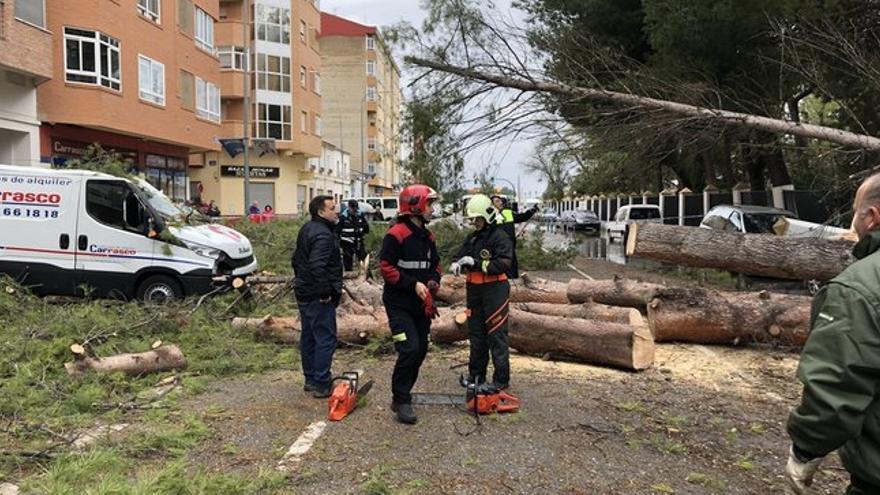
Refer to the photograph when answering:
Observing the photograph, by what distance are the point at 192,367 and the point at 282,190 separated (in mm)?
33987

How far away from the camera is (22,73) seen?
16672mm

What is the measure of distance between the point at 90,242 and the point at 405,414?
687 centimetres

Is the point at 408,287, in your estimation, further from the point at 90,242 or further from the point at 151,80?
the point at 151,80

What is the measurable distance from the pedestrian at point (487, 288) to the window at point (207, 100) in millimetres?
24471

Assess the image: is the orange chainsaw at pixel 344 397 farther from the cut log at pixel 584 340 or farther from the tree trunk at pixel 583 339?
the cut log at pixel 584 340

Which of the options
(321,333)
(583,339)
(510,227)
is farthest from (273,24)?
(321,333)

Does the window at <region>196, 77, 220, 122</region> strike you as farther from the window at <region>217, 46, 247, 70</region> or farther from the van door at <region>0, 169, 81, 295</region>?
the van door at <region>0, 169, 81, 295</region>

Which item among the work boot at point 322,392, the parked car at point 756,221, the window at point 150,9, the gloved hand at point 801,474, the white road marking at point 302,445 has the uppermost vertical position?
the window at point 150,9

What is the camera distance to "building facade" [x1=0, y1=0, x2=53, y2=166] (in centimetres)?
1568

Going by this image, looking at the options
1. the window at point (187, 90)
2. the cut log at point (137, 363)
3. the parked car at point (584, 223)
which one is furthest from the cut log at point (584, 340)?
the parked car at point (584, 223)

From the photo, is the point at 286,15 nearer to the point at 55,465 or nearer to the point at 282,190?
the point at 282,190

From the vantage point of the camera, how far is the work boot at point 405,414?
505cm

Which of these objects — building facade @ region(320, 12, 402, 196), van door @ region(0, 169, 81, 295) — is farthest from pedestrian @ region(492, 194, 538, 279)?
building facade @ region(320, 12, 402, 196)

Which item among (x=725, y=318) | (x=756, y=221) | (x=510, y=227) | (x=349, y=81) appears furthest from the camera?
(x=349, y=81)
